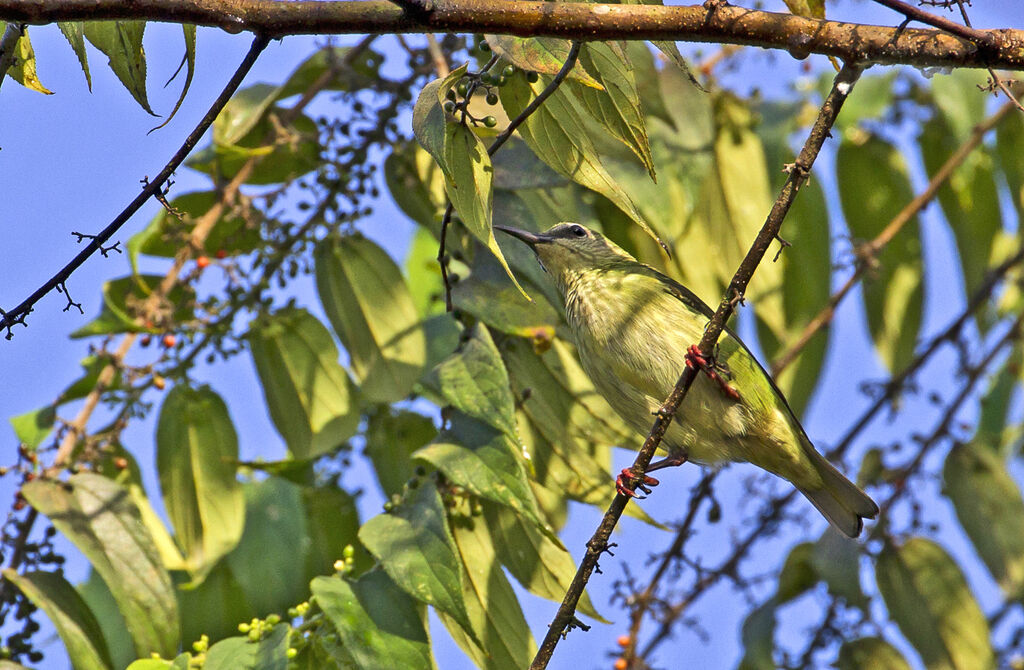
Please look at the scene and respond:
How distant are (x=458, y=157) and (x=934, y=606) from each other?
114 inches

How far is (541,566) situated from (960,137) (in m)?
2.57

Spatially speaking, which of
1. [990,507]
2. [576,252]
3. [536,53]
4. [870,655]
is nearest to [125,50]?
[536,53]

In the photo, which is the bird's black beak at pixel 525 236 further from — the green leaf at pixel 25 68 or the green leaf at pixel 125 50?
the green leaf at pixel 25 68

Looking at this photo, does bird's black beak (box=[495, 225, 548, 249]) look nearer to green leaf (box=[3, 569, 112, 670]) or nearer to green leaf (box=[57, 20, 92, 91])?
green leaf (box=[57, 20, 92, 91])

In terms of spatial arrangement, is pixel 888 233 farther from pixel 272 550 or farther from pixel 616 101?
pixel 272 550

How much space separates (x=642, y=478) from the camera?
2.55 meters

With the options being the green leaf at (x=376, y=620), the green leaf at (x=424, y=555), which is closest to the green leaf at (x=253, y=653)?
the green leaf at (x=376, y=620)

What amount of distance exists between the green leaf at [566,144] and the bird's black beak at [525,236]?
827 millimetres

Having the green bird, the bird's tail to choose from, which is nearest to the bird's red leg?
the green bird

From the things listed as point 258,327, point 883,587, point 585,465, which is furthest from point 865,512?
point 258,327

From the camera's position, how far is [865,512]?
141 inches

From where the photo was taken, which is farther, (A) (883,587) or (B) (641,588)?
(A) (883,587)

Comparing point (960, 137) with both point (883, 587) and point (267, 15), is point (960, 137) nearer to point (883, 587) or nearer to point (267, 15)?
point (883, 587)

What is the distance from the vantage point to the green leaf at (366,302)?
3.70 metres
